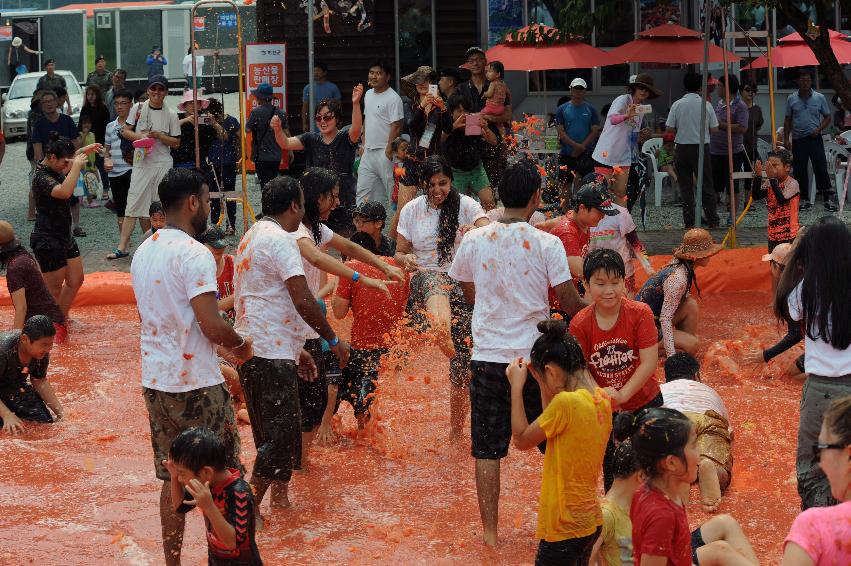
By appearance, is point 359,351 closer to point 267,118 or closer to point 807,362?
point 807,362

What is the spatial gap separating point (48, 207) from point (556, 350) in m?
6.42

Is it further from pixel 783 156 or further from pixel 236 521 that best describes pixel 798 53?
pixel 236 521

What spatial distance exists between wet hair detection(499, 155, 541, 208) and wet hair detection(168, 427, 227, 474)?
1.92m

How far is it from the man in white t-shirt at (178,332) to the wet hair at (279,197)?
65 cm

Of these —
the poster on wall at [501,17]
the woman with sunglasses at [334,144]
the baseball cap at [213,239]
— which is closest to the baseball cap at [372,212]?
the baseball cap at [213,239]

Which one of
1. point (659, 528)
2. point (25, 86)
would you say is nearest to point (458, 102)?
point (659, 528)

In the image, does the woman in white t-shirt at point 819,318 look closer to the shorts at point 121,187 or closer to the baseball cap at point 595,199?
the baseball cap at point 595,199

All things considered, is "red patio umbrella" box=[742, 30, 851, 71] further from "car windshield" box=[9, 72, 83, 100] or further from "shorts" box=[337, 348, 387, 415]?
"car windshield" box=[9, 72, 83, 100]

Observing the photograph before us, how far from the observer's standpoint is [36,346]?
297 inches

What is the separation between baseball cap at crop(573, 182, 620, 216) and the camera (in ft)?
24.5

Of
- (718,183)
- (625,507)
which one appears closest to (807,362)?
(625,507)

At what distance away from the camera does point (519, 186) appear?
5.76 m

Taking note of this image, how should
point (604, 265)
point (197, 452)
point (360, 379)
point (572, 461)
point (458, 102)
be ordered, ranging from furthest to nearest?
point (458, 102)
point (360, 379)
point (604, 265)
point (572, 461)
point (197, 452)

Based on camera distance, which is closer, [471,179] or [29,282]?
[29,282]
